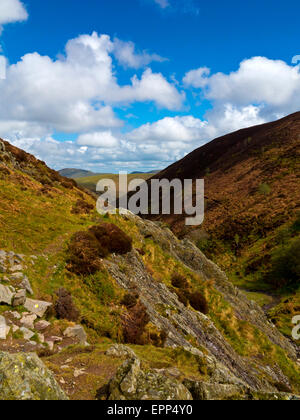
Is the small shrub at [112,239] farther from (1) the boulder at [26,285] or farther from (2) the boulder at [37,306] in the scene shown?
(2) the boulder at [37,306]

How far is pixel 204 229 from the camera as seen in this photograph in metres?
67.8

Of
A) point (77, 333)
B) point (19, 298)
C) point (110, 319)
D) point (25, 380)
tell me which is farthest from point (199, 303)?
point (25, 380)

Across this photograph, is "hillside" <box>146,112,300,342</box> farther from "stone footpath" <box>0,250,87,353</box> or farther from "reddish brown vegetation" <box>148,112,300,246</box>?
"stone footpath" <box>0,250,87,353</box>

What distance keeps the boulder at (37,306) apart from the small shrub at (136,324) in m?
3.54

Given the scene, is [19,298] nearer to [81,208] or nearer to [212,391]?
[212,391]

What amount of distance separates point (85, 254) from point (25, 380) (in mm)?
9740

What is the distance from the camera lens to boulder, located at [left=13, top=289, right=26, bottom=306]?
33.1 ft

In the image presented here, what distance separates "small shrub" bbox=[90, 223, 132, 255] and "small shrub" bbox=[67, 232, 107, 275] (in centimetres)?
88

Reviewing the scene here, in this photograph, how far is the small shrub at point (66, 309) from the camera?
1071cm

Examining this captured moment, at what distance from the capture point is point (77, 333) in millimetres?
10023

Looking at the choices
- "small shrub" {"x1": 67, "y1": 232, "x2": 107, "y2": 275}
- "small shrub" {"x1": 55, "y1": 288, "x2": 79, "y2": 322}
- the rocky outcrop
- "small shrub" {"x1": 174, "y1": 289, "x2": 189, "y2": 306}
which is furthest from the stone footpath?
"small shrub" {"x1": 174, "y1": 289, "x2": 189, "y2": 306}
